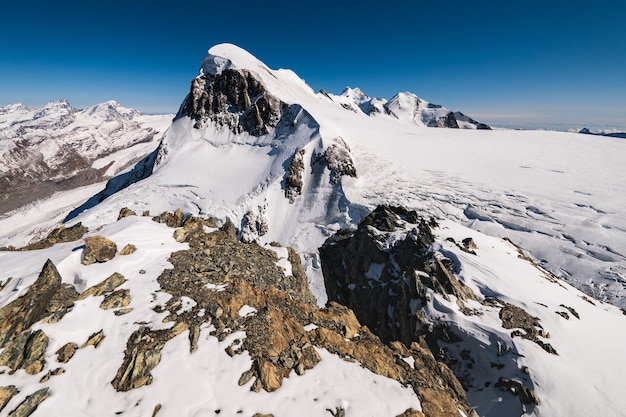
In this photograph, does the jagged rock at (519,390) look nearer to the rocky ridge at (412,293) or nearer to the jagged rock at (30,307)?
the rocky ridge at (412,293)

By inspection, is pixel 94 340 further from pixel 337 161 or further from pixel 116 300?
pixel 337 161

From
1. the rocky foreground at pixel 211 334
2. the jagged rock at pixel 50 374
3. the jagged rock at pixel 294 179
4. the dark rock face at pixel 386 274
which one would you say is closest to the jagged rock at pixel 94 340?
the rocky foreground at pixel 211 334

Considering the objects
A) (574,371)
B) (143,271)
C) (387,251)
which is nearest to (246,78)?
(387,251)

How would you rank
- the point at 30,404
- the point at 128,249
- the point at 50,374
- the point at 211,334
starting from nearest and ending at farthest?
the point at 30,404, the point at 50,374, the point at 211,334, the point at 128,249

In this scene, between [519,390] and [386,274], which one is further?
[386,274]

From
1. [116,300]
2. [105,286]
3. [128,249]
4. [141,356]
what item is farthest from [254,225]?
[141,356]

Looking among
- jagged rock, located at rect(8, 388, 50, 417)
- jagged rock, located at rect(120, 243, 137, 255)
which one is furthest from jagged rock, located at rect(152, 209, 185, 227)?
jagged rock, located at rect(8, 388, 50, 417)
